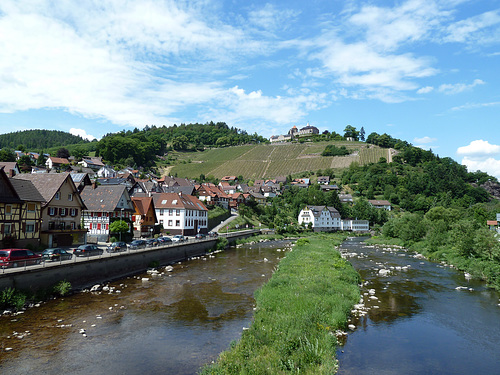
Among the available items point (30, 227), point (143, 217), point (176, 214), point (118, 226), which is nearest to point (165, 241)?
point (118, 226)

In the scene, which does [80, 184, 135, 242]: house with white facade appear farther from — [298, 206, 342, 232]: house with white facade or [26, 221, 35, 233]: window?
[298, 206, 342, 232]: house with white facade

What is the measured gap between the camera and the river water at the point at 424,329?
667 inches

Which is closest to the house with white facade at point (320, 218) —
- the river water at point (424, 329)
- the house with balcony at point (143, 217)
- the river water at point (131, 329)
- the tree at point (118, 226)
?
the house with balcony at point (143, 217)

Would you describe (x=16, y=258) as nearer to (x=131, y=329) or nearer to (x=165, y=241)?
(x=131, y=329)

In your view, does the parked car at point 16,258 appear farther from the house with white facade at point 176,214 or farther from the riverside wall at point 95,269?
the house with white facade at point 176,214

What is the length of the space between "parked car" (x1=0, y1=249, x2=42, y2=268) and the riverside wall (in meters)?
0.72

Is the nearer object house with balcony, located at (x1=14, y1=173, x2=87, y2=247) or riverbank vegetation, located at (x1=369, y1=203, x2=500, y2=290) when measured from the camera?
riverbank vegetation, located at (x1=369, y1=203, x2=500, y2=290)

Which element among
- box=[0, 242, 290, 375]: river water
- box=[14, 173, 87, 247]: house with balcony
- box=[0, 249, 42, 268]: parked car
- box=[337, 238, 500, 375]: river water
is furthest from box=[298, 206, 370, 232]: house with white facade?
box=[0, 249, 42, 268]: parked car

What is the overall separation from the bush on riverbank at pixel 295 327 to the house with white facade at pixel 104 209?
33850 millimetres

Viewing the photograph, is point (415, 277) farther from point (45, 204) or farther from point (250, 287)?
point (45, 204)

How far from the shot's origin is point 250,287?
32.8 m

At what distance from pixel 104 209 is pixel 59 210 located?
9.95 meters

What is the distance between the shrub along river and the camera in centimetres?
1655

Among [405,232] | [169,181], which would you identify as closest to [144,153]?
[169,181]
